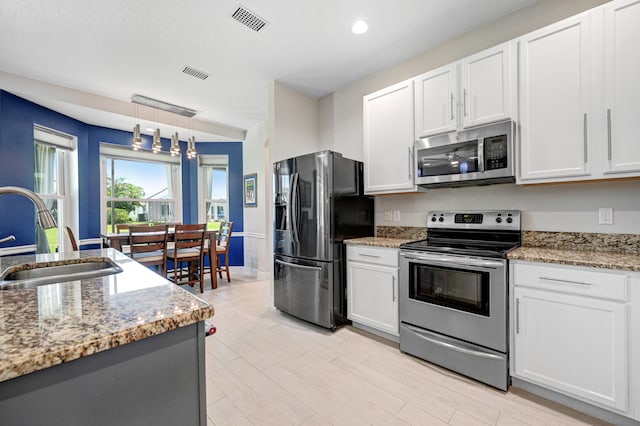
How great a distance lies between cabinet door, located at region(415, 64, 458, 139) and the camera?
2230 mm

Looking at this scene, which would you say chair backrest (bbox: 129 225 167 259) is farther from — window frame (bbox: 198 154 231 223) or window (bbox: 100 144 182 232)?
window frame (bbox: 198 154 231 223)

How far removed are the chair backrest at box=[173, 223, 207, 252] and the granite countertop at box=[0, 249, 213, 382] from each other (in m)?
3.01

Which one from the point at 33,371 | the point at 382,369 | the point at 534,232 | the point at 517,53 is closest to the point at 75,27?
the point at 33,371

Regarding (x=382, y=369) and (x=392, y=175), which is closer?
(x=382, y=369)

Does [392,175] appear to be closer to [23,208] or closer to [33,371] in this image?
[33,371]

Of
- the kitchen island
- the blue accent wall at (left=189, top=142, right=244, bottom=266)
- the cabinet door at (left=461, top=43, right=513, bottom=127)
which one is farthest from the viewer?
the blue accent wall at (left=189, top=142, right=244, bottom=266)

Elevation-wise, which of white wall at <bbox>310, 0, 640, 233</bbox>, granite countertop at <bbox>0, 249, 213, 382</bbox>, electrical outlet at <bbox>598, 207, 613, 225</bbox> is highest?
white wall at <bbox>310, 0, 640, 233</bbox>

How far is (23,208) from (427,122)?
184 inches

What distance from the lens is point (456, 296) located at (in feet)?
6.60

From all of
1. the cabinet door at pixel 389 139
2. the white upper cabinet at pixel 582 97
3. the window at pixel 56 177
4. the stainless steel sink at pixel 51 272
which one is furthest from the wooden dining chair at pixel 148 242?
the white upper cabinet at pixel 582 97

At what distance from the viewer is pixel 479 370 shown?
1.86 meters

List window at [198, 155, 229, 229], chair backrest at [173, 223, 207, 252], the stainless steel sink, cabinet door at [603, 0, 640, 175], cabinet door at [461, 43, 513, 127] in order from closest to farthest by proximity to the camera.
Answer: the stainless steel sink < cabinet door at [603, 0, 640, 175] < cabinet door at [461, 43, 513, 127] < chair backrest at [173, 223, 207, 252] < window at [198, 155, 229, 229]

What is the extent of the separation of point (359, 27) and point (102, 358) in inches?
108

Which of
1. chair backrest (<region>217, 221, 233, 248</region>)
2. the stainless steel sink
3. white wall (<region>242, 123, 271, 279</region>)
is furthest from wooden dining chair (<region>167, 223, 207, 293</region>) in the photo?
the stainless steel sink
